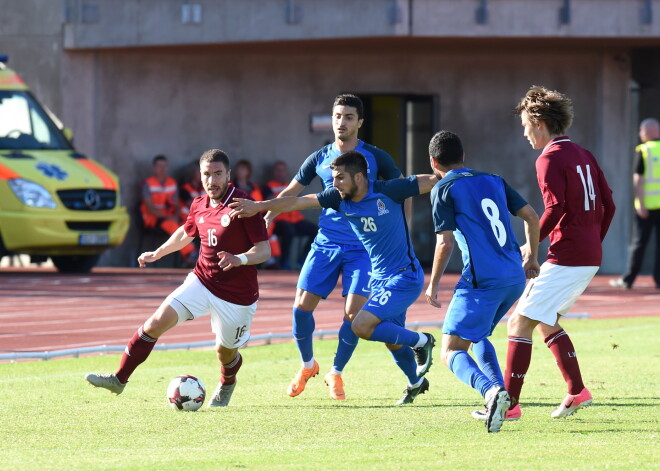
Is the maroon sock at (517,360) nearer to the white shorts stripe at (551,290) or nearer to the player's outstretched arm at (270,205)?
the white shorts stripe at (551,290)

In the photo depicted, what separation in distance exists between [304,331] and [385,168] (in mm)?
1284

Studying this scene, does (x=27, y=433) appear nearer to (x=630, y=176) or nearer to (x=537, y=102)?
(x=537, y=102)

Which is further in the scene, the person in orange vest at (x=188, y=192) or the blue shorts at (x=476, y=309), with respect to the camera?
the person in orange vest at (x=188, y=192)

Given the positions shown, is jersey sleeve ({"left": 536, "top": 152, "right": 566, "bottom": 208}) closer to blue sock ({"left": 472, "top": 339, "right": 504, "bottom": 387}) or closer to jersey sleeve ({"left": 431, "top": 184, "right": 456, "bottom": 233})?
jersey sleeve ({"left": 431, "top": 184, "right": 456, "bottom": 233})

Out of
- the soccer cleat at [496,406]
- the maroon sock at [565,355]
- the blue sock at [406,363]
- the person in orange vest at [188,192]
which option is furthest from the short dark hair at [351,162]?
the person in orange vest at [188,192]

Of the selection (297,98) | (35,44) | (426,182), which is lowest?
(426,182)

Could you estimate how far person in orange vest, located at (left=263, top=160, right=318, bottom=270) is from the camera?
23.6m

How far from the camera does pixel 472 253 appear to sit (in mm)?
7938

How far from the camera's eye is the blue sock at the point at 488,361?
8.00 meters

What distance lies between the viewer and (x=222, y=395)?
9.14m

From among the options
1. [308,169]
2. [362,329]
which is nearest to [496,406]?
[362,329]

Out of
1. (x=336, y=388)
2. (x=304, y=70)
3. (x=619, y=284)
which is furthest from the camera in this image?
(x=304, y=70)

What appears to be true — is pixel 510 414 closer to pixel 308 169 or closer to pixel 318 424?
pixel 318 424

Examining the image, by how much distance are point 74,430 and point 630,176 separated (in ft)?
62.7
